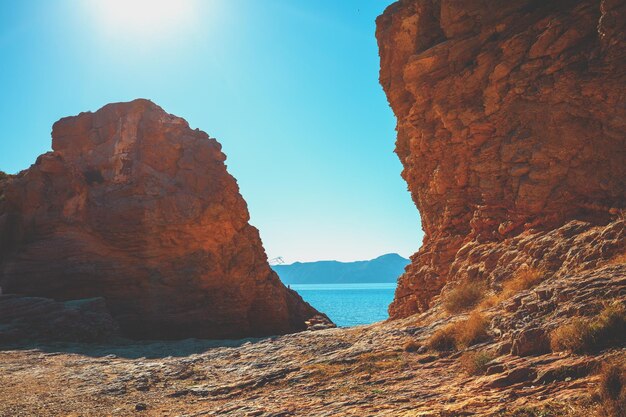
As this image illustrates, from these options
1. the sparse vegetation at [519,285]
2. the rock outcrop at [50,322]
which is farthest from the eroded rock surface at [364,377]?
the rock outcrop at [50,322]

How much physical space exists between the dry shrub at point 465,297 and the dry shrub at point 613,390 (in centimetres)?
817

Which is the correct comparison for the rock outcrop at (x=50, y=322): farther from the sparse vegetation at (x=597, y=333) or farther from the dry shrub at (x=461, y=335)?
the sparse vegetation at (x=597, y=333)

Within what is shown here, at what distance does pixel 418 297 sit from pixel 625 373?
15013 millimetres

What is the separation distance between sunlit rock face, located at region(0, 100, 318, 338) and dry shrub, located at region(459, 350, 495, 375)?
24606 millimetres

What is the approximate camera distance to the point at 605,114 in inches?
552

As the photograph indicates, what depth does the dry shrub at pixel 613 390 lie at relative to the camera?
5195 millimetres

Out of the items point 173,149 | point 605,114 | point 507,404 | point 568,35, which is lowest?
point 507,404

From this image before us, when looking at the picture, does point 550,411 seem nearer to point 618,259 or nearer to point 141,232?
point 618,259

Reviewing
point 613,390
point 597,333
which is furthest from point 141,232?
point 613,390

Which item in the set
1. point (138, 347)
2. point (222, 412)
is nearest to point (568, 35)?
point (222, 412)

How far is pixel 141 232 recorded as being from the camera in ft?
98.9

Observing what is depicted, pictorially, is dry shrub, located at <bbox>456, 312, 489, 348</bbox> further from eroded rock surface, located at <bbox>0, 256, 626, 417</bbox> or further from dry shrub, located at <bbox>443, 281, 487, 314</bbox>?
dry shrub, located at <bbox>443, 281, 487, 314</bbox>

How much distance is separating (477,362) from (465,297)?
646cm

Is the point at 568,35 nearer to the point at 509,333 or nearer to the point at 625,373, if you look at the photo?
the point at 509,333
